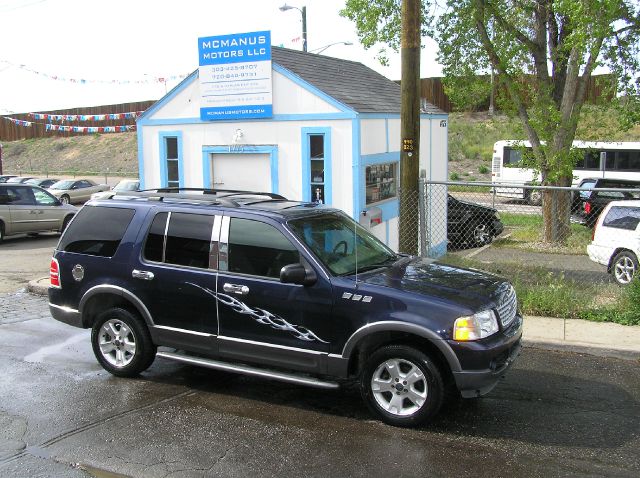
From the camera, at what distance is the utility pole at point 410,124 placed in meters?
8.30

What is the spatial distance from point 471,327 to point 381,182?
6835 millimetres

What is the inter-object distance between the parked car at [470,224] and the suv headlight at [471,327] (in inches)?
441

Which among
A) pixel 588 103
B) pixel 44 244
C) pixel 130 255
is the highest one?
pixel 588 103

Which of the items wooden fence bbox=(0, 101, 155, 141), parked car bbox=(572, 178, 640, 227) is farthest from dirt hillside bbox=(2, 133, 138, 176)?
parked car bbox=(572, 178, 640, 227)

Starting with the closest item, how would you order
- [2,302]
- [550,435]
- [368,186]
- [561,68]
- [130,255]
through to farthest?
[550,435] → [130,255] → [2,302] → [368,186] → [561,68]

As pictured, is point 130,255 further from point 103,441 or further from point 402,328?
point 402,328

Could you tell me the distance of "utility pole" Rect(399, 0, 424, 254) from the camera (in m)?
8.30

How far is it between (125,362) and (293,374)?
184 cm

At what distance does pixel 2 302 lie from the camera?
1035 centimetres

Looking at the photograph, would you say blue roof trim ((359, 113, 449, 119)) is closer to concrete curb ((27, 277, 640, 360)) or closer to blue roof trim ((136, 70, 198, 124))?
blue roof trim ((136, 70, 198, 124))

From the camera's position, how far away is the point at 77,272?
6.59 m

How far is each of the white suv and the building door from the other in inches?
224

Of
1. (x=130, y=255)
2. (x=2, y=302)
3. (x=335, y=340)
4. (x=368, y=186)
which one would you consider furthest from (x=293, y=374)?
(x=2, y=302)

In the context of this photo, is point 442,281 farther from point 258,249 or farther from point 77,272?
point 77,272
